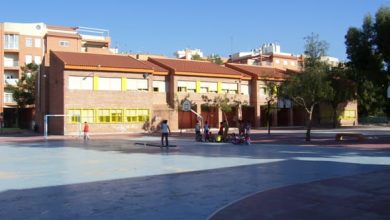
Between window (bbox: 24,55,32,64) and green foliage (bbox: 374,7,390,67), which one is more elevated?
window (bbox: 24,55,32,64)

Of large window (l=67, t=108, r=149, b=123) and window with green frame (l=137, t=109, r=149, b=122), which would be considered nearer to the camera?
large window (l=67, t=108, r=149, b=123)

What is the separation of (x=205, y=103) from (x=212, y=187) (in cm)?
4756

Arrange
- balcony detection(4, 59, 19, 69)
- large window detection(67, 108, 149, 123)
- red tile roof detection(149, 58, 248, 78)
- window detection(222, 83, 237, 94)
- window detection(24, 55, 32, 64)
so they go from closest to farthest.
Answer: large window detection(67, 108, 149, 123) → red tile roof detection(149, 58, 248, 78) → window detection(222, 83, 237, 94) → balcony detection(4, 59, 19, 69) → window detection(24, 55, 32, 64)

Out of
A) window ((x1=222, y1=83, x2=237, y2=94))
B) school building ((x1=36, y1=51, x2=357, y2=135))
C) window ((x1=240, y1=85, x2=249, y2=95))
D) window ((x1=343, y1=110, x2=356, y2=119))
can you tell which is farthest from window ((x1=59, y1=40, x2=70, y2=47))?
window ((x1=343, y1=110, x2=356, y2=119))

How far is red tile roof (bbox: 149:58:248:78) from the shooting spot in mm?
59525

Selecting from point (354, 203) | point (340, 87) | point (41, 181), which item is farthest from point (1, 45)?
point (354, 203)

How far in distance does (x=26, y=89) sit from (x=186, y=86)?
22.4 m

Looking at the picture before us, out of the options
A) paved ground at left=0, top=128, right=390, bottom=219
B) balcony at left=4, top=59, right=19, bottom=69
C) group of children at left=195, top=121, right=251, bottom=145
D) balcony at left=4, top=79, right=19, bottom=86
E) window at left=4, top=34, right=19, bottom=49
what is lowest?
paved ground at left=0, top=128, right=390, bottom=219

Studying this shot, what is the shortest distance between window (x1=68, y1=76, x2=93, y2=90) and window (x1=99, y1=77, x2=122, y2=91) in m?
1.20

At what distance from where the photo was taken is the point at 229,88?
62.9m

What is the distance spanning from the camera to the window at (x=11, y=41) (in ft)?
248

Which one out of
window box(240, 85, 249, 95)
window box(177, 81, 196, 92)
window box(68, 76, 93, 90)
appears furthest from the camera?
window box(240, 85, 249, 95)

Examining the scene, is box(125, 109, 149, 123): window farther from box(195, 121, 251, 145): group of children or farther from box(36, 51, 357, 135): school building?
box(195, 121, 251, 145): group of children

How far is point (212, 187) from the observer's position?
12.3m
